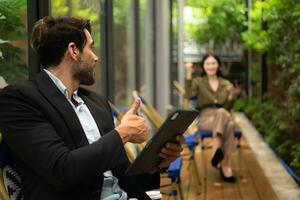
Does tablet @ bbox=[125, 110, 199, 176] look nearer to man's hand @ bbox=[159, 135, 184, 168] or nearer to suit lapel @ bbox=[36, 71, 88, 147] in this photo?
man's hand @ bbox=[159, 135, 184, 168]

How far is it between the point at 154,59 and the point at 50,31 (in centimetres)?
644

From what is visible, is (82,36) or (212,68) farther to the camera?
(212,68)

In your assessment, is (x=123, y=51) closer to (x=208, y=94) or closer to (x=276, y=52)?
(x=208, y=94)

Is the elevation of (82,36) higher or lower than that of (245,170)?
higher

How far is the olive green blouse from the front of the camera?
5.81 metres

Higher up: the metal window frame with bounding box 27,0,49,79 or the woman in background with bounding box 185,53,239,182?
the metal window frame with bounding box 27,0,49,79

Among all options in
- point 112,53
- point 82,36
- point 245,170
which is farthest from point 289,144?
point 82,36

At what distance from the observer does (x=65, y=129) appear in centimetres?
191

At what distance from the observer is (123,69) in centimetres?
556

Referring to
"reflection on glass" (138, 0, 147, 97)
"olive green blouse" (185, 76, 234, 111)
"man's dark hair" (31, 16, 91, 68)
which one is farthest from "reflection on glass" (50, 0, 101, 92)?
"reflection on glass" (138, 0, 147, 97)

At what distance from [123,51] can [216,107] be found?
122 centimetres

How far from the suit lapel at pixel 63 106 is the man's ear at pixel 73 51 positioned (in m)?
0.13

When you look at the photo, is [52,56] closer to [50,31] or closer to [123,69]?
[50,31]

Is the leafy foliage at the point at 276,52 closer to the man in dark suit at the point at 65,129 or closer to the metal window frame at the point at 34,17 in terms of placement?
the metal window frame at the point at 34,17
